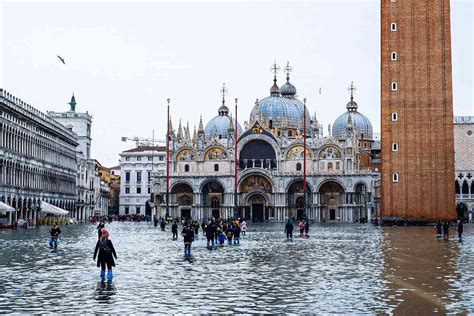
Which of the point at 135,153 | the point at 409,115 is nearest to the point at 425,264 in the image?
the point at 409,115

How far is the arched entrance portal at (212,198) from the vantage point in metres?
95.5

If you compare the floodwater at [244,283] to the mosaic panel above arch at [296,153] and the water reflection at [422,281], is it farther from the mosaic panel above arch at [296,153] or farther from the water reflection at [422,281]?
the mosaic panel above arch at [296,153]

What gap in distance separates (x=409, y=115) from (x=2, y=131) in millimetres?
34741

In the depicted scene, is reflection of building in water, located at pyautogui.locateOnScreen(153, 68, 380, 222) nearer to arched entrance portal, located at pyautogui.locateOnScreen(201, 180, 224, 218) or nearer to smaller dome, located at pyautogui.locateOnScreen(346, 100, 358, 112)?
arched entrance portal, located at pyautogui.locateOnScreen(201, 180, 224, 218)

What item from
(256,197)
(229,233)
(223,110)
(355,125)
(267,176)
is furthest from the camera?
(223,110)

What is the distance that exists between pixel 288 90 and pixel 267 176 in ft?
78.0

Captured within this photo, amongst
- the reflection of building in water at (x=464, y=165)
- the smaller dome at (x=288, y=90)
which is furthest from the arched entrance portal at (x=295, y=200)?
the smaller dome at (x=288, y=90)

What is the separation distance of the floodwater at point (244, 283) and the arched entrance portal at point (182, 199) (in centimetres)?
6949

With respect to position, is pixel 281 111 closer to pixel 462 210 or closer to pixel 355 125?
pixel 355 125

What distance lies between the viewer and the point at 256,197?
308ft

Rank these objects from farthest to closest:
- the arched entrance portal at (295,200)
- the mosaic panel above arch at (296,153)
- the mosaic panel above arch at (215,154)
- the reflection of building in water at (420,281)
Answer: the mosaic panel above arch at (215,154) < the arched entrance portal at (295,200) < the mosaic panel above arch at (296,153) < the reflection of building in water at (420,281)

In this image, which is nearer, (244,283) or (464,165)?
(244,283)

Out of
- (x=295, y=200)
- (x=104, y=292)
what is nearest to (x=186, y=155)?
(x=295, y=200)

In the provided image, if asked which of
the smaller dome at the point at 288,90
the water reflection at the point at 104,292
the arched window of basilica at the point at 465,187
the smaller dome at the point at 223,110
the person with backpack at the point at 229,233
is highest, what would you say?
the smaller dome at the point at 288,90
